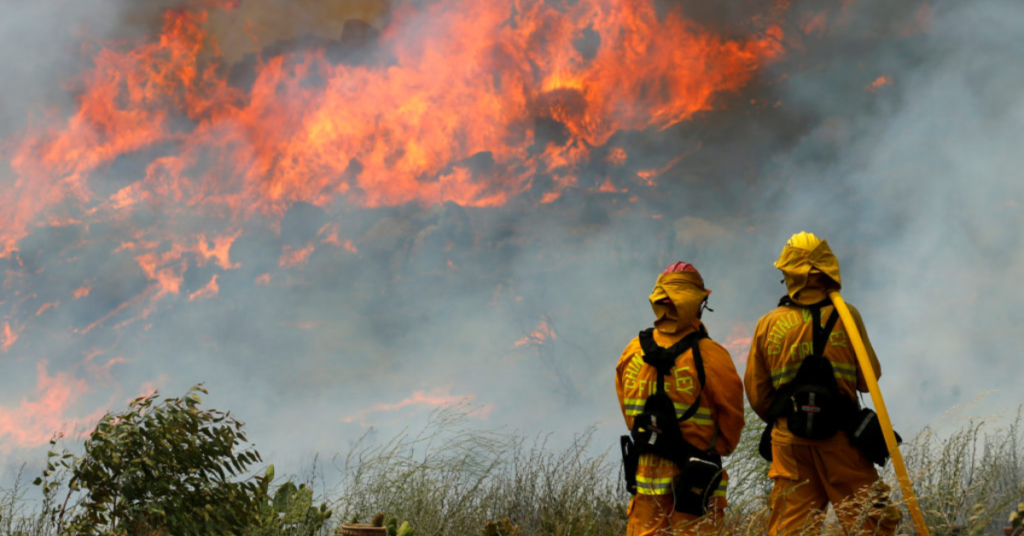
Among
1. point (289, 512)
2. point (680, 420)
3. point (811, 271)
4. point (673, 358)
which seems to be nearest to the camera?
point (680, 420)

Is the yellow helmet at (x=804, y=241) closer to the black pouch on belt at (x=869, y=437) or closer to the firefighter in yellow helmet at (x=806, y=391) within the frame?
the firefighter in yellow helmet at (x=806, y=391)

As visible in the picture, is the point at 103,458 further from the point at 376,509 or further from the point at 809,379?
the point at 809,379

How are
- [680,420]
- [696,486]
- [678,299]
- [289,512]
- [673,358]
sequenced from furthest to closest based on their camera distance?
[289,512] → [678,299] → [673,358] → [680,420] → [696,486]

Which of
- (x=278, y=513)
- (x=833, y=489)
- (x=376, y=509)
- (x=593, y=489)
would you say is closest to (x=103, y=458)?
(x=278, y=513)

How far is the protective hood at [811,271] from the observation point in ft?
19.7

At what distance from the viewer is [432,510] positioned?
24.7 ft

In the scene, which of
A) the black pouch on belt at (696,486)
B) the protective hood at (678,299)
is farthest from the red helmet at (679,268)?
the black pouch on belt at (696,486)

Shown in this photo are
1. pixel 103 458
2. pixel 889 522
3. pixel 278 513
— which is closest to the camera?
pixel 889 522

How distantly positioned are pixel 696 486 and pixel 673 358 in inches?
34.6

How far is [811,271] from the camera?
6008 millimetres

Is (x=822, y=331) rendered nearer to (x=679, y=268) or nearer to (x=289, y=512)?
(x=679, y=268)

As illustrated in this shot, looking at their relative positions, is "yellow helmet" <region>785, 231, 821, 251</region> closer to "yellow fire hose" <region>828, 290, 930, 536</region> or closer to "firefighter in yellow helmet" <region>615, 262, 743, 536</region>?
"yellow fire hose" <region>828, 290, 930, 536</region>

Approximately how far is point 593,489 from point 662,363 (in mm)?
3328

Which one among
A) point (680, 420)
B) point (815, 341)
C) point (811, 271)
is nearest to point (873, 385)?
point (815, 341)
